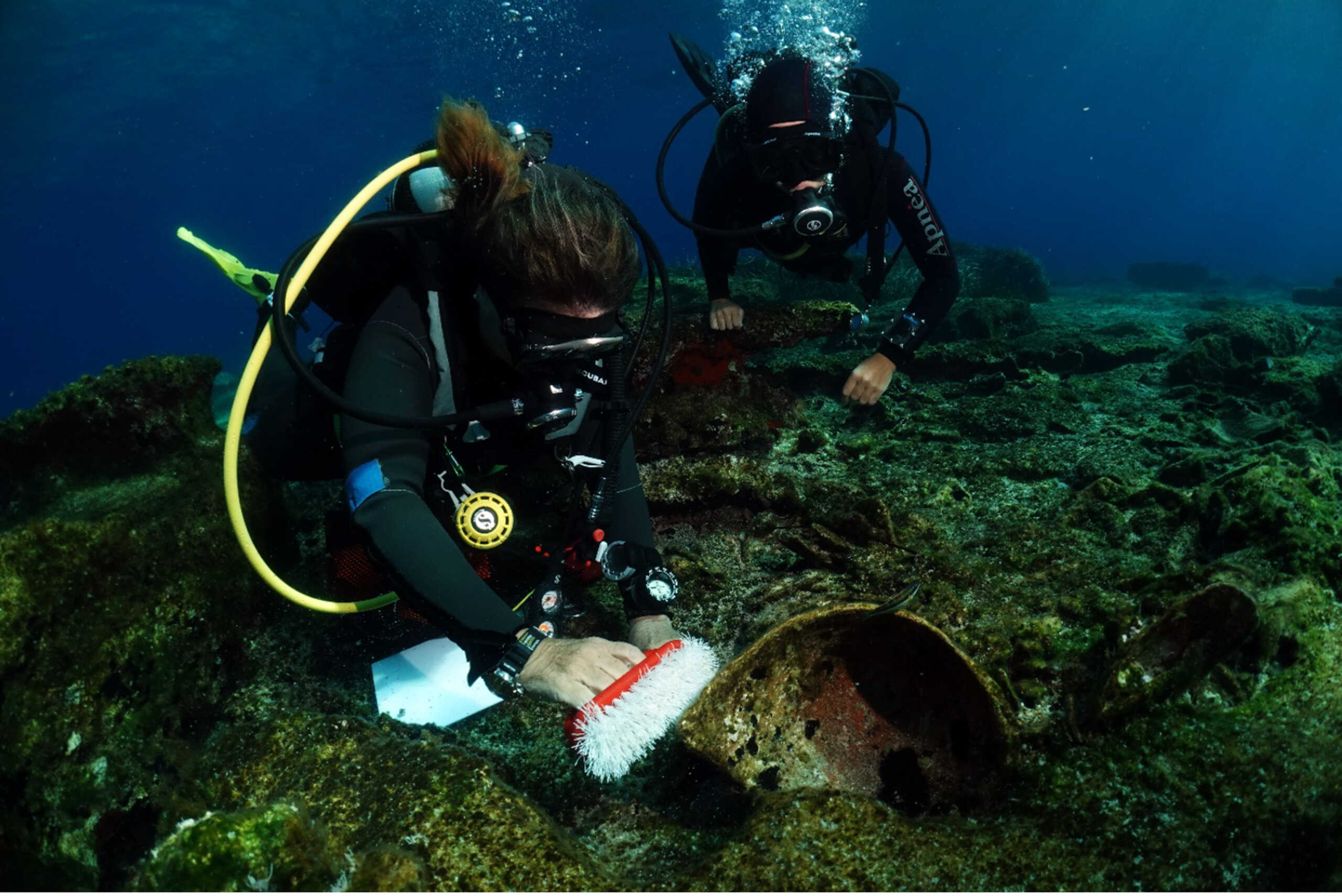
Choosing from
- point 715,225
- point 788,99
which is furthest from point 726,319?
point 788,99

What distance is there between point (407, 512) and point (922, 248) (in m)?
4.59

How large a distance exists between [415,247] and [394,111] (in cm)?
5793

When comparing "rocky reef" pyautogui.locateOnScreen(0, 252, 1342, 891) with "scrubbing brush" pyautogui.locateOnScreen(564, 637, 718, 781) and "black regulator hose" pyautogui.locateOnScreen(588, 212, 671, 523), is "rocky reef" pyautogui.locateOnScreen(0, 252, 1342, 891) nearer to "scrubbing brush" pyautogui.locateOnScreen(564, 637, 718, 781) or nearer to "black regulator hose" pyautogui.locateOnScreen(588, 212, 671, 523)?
"scrubbing brush" pyautogui.locateOnScreen(564, 637, 718, 781)

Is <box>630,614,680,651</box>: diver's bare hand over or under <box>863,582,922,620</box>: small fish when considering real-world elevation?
under

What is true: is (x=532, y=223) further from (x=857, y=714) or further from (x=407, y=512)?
(x=857, y=714)

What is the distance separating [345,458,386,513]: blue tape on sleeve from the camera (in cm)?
224

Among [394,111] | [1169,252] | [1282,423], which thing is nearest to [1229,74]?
[1169,252]

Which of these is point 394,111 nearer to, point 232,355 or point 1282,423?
point 232,355

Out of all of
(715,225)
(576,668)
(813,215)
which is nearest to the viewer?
(576,668)

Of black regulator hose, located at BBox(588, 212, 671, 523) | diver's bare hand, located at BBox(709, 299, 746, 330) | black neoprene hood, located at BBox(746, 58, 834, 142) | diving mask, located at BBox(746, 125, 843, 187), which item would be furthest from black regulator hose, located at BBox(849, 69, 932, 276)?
black regulator hose, located at BBox(588, 212, 671, 523)

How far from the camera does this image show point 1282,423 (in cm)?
467

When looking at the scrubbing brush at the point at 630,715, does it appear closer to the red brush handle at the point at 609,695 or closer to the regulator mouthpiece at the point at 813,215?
the red brush handle at the point at 609,695

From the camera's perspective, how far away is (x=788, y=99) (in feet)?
14.0

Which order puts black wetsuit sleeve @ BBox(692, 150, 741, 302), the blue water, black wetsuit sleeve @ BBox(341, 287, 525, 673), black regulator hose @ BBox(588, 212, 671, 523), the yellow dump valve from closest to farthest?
1. black wetsuit sleeve @ BBox(341, 287, 525, 673)
2. the yellow dump valve
3. black regulator hose @ BBox(588, 212, 671, 523)
4. black wetsuit sleeve @ BBox(692, 150, 741, 302)
5. the blue water
